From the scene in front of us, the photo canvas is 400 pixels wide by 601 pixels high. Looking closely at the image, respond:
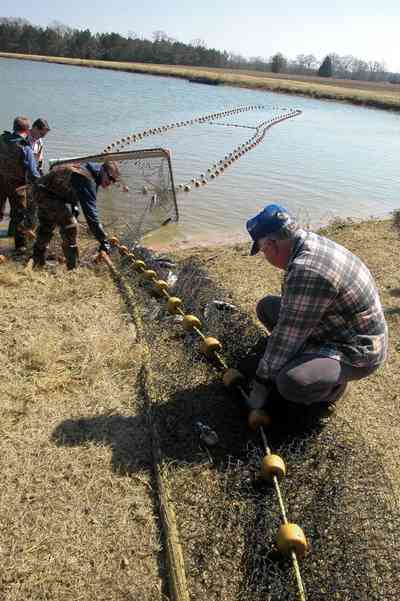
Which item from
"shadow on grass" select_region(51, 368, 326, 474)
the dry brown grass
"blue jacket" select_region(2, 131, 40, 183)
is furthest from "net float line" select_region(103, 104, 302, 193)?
"shadow on grass" select_region(51, 368, 326, 474)

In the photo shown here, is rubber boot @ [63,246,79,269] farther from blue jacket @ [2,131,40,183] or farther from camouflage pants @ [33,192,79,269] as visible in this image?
blue jacket @ [2,131,40,183]

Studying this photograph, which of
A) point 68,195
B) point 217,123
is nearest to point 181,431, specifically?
point 68,195

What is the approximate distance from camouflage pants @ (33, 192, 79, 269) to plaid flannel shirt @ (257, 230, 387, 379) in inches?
139

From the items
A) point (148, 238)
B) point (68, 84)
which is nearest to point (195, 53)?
point (68, 84)

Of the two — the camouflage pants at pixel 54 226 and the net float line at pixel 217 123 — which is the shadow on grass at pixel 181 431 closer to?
the camouflage pants at pixel 54 226

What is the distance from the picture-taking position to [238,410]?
12.2ft

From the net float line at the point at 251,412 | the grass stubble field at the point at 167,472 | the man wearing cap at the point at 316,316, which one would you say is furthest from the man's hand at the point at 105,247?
the man wearing cap at the point at 316,316

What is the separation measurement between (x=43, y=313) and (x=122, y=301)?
2.92ft

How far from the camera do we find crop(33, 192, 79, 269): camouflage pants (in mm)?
5742

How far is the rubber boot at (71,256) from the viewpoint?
604cm

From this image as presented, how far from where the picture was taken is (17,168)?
6582 mm

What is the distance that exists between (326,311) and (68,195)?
12.3 feet

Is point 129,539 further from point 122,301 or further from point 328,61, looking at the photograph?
point 328,61

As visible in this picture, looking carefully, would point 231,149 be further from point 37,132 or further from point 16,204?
point 16,204
